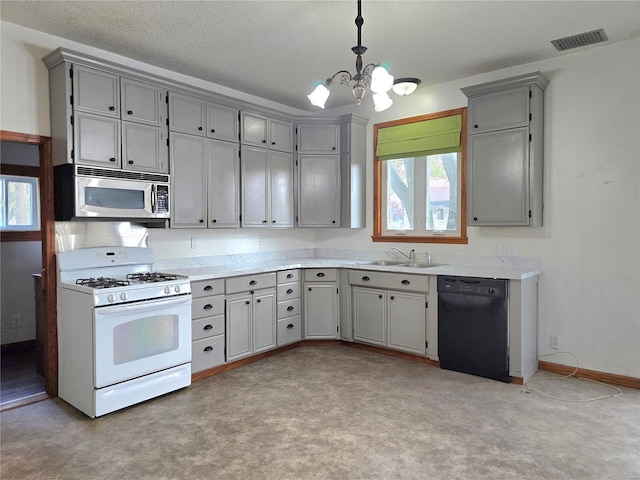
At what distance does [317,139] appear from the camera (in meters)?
4.84

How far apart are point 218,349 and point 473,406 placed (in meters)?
2.10

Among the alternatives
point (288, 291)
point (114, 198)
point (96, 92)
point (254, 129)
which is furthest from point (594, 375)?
point (96, 92)

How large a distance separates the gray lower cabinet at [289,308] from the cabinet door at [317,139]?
1445 millimetres

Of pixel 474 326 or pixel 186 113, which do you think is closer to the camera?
pixel 474 326

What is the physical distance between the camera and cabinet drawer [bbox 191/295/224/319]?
350 centimetres

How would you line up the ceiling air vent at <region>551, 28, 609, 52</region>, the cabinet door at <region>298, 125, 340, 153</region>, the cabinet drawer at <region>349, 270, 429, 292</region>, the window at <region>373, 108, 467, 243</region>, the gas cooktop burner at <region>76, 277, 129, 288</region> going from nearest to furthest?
the gas cooktop burner at <region>76, 277, 129, 288</region> < the ceiling air vent at <region>551, 28, 609, 52</region> < the cabinet drawer at <region>349, 270, 429, 292</region> < the window at <region>373, 108, 467, 243</region> < the cabinet door at <region>298, 125, 340, 153</region>

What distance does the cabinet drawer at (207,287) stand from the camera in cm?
351

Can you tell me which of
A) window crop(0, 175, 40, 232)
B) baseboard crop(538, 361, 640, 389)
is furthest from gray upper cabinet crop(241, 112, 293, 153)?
baseboard crop(538, 361, 640, 389)

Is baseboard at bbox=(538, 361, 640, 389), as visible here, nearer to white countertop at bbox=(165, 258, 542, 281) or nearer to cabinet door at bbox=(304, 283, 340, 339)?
white countertop at bbox=(165, 258, 542, 281)

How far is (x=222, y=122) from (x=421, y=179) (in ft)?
7.04

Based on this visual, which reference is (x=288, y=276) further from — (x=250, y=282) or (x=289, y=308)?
(x=250, y=282)

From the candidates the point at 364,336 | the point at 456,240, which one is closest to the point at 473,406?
the point at 364,336

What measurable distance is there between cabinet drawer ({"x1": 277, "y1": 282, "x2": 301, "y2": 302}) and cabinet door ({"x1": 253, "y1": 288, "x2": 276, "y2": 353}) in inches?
3.3

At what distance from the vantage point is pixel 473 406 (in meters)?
3.00
